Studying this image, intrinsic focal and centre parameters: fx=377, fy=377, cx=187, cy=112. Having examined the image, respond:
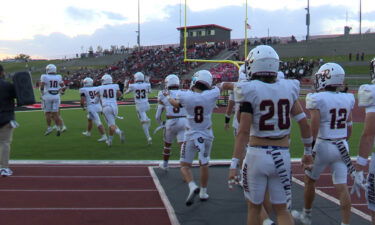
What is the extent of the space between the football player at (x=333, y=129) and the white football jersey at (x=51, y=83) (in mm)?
10100

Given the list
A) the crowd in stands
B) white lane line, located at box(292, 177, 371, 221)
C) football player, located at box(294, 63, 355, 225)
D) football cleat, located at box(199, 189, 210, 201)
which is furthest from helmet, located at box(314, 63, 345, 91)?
the crowd in stands

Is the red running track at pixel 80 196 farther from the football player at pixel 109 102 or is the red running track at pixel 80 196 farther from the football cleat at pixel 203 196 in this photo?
the football player at pixel 109 102

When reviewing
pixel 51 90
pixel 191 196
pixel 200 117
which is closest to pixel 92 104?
pixel 51 90

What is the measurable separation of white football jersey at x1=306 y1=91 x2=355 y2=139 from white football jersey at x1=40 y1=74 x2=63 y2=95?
10.1m

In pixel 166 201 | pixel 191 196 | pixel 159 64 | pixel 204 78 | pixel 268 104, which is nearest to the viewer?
pixel 268 104

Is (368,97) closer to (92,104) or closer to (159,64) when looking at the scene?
(92,104)

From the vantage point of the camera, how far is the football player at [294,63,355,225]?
14.1 feet

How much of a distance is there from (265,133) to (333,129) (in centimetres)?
135

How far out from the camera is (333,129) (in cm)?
436

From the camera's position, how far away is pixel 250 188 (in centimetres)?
348

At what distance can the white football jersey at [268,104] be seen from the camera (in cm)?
336

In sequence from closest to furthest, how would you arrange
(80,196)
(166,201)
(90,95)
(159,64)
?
(166,201), (80,196), (90,95), (159,64)

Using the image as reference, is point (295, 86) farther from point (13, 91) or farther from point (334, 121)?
point (13, 91)

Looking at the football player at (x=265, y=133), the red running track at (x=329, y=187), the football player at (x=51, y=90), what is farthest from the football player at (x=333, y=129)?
the football player at (x=51, y=90)
